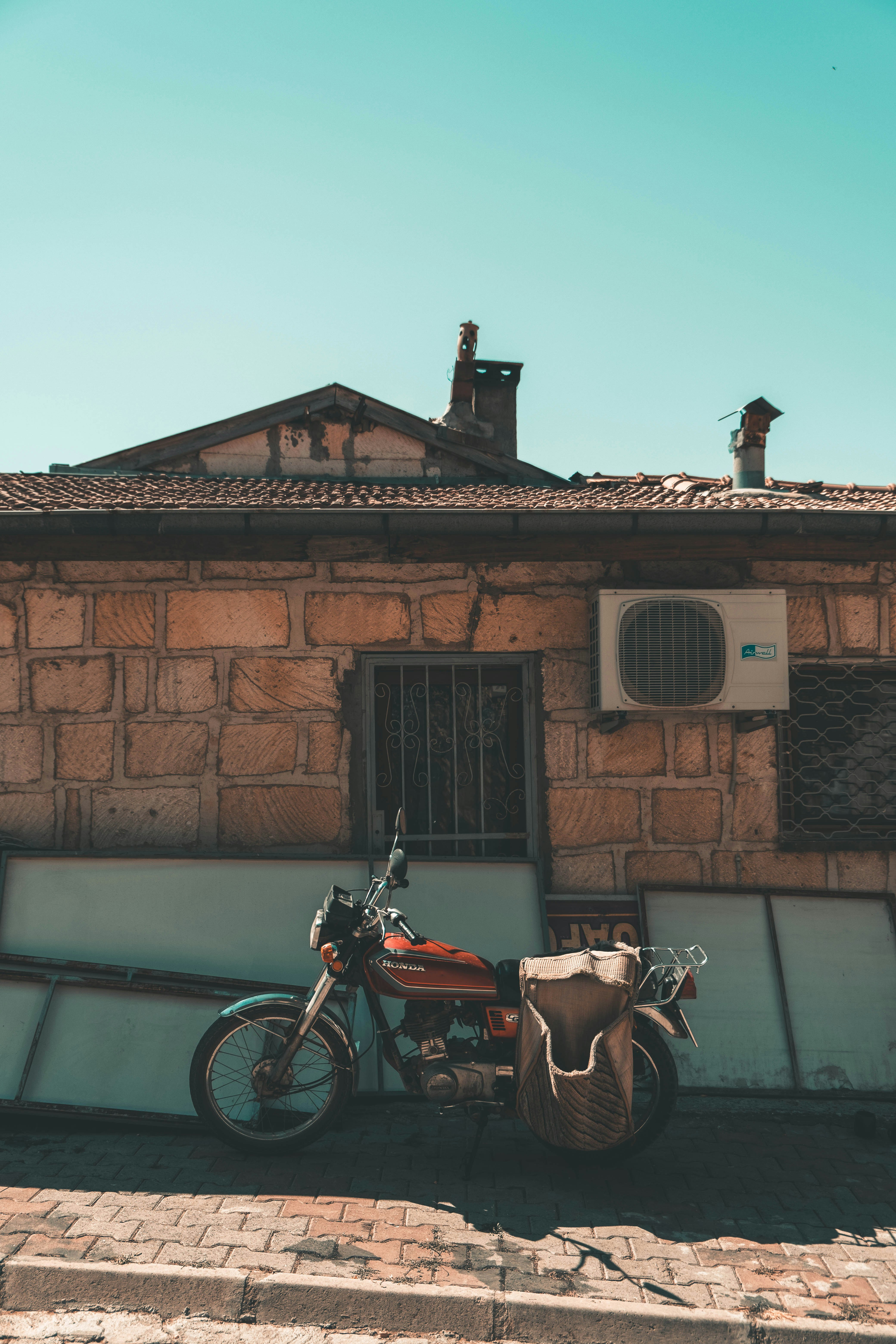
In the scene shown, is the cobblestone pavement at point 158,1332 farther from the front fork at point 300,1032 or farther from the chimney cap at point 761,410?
the chimney cap at point 761,410

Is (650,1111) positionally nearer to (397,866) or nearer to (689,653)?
(397,866)

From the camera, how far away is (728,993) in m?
4.60

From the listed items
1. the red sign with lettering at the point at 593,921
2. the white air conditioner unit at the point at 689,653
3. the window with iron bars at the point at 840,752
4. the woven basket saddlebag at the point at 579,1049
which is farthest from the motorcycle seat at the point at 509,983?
the window with iron bars at the point at 840,752

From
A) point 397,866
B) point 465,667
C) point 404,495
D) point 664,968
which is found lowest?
point 664,968

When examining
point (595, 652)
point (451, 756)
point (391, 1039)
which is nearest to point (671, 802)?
point (595, 652)

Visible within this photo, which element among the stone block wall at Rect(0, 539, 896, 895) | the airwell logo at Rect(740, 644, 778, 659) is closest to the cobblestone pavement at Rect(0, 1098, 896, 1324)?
Answer: the stone block wall at Rect(0, 539, 896, 895)

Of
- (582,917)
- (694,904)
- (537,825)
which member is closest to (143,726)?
(537,825)

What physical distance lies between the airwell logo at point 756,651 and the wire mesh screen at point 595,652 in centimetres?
76

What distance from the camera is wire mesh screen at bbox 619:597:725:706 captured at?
15.6 ft

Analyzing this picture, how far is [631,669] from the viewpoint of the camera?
4.77m

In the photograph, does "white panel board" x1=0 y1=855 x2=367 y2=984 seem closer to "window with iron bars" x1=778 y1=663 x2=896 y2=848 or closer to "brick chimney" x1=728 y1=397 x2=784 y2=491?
"window with iron bars" x1=778 y1=663 x2=896 y2=848

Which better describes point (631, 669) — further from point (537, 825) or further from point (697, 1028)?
point (697, 1028)

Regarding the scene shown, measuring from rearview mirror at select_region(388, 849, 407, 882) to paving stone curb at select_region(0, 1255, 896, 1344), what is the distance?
4.51 feet

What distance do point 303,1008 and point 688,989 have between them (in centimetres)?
159
